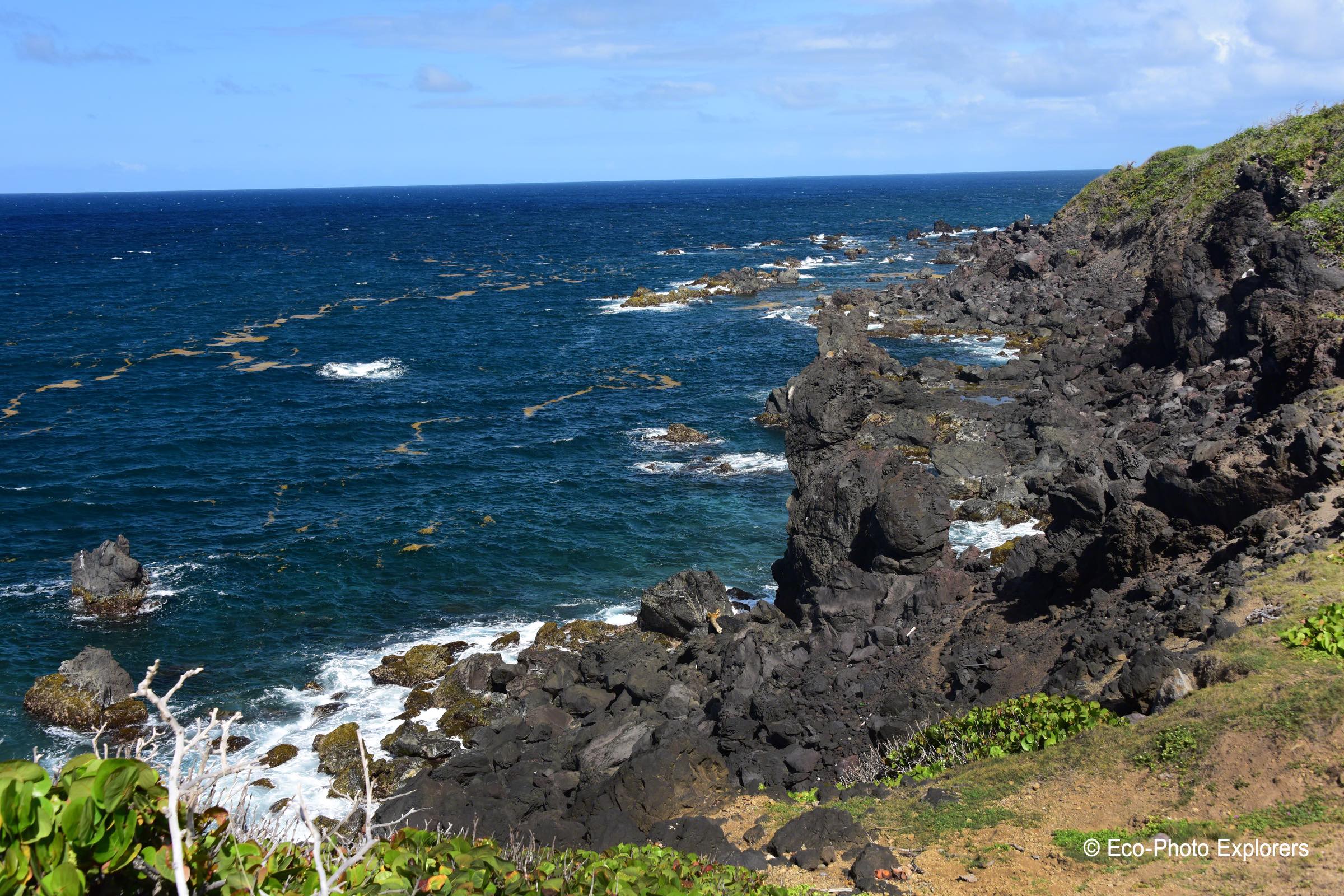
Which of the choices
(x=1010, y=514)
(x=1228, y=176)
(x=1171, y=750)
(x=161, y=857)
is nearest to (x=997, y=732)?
(x=1171, y=750)

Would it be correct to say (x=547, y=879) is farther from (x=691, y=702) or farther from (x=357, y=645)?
(x=357, y=645)

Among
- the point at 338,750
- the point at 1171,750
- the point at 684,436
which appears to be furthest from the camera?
the point at 684,436

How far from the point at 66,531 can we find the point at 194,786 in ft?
141

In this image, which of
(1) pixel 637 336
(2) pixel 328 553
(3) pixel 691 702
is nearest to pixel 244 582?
(2) pixel 328 553

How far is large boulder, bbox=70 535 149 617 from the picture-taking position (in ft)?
119

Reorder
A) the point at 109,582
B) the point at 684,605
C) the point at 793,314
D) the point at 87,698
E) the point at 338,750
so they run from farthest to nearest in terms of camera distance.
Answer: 1. the point at 793,314
2. the point at 109,582
3. the point at 684,605
4. the point at 87,698
5. the point at 338,750

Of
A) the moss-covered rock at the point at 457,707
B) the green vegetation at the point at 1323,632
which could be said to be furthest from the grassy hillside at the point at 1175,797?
the moss-covered rock at the point at 457,707

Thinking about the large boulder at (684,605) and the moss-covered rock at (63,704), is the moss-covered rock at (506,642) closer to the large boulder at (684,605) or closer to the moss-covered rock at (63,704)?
the large boulder at (684,605)

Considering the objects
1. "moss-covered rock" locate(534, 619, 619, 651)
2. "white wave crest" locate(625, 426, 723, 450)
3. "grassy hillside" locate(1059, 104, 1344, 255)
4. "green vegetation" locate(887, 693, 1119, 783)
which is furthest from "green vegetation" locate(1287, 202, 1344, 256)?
"moss-covered rock" locate(534, 619, 619, 651)

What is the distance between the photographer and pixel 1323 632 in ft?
56.7

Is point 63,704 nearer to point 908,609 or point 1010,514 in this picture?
point 908,609

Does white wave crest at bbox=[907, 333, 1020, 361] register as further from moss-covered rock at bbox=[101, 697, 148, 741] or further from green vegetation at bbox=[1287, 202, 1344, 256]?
moss-covered rock at bbox=[101, 697, 148, 741]

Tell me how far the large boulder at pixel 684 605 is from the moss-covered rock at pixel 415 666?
23.5 feet

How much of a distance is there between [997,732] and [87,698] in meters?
27.8
